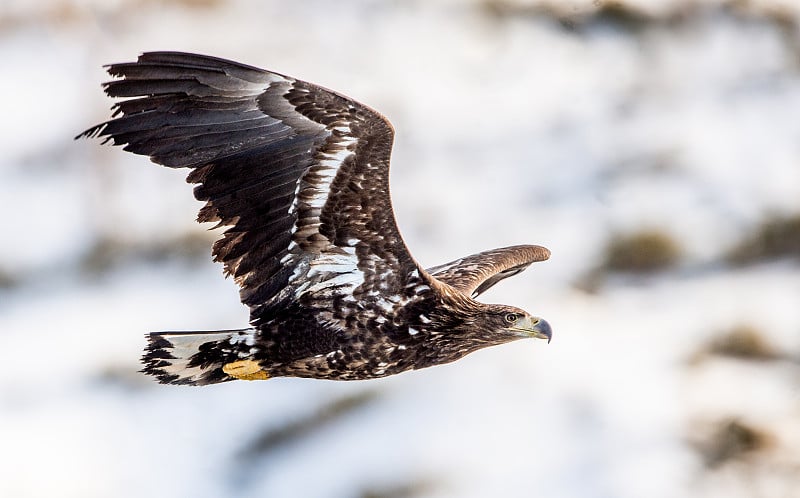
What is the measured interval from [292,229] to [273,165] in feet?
1.65

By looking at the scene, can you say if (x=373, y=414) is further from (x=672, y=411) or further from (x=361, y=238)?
(x=361, y=238)

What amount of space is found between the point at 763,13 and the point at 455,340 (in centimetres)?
1952

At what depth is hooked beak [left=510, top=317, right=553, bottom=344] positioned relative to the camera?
8281 mm

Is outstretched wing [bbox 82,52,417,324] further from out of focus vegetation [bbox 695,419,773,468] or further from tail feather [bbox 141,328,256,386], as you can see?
out of focus vegetation [bbox 695,419,773,468]

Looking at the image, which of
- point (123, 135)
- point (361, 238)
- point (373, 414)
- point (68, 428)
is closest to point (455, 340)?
point (361, 238)

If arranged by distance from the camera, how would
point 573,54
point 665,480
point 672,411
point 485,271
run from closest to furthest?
1. point 485,271
2. point 665,480
3. point 672,411
4. point 573,54

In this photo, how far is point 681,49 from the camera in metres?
24.7

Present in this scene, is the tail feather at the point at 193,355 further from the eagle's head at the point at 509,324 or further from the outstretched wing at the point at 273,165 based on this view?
the eagle's head at the point at 509,324

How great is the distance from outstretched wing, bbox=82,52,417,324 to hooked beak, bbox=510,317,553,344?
968 millimetres

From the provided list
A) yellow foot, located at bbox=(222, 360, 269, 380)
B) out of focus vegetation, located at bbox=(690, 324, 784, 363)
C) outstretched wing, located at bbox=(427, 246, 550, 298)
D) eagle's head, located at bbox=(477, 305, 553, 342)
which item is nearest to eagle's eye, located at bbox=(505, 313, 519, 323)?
eagle's head, located at bbox=(477, 305, 553, 342)

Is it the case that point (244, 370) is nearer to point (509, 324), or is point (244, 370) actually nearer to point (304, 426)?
point (509, 324)

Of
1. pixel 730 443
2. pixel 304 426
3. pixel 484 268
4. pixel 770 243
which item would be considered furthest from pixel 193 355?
pixel 770 243

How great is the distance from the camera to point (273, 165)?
732cm

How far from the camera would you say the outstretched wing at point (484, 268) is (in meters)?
9.38
